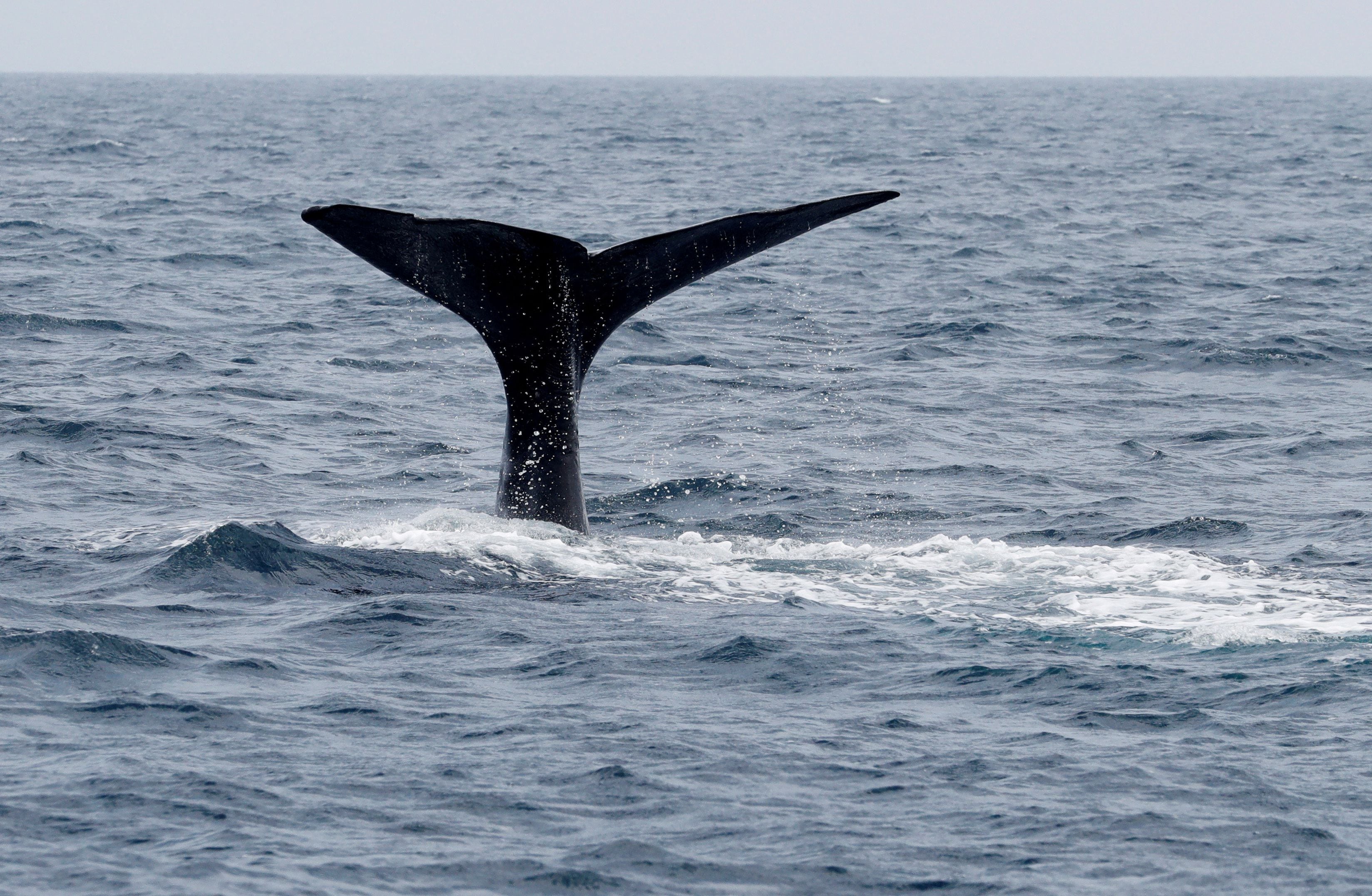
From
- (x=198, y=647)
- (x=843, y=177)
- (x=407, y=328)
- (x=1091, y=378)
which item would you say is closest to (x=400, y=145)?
(x=843, y=177)

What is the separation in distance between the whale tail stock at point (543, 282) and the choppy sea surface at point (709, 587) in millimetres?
440

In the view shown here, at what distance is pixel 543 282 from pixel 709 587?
6.67ft

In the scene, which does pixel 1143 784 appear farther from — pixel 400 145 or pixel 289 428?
pixel 400 145

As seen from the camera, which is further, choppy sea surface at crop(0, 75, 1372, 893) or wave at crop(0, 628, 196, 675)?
wave at crop(0, 628, 196, 675)

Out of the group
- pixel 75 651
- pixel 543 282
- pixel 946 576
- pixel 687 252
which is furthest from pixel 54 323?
pixel 946 576

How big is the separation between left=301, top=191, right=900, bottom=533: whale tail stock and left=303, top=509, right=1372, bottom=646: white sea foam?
43cm

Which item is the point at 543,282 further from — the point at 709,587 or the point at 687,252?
the point at 709,587

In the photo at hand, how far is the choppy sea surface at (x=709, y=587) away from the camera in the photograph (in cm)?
691

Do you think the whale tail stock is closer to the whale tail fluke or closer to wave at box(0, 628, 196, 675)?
the whale tail fluke

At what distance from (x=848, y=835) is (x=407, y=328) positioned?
51.7 feet

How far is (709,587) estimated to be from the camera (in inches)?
418

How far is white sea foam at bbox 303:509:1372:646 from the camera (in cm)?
985

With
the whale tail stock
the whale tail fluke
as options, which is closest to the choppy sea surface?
the whale tail stock

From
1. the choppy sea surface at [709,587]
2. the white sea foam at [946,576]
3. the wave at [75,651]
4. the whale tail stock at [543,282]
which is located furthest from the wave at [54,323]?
the wave at [75,651]
